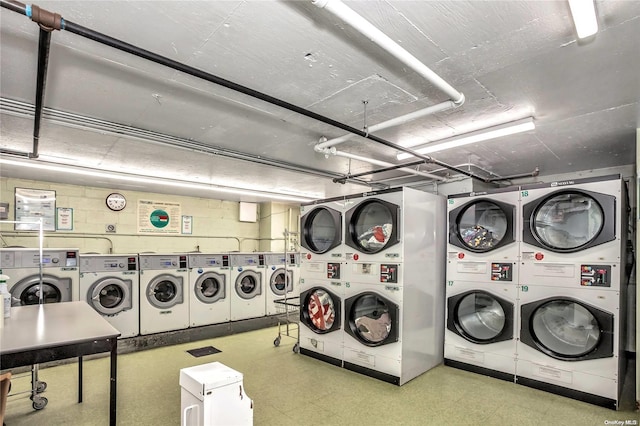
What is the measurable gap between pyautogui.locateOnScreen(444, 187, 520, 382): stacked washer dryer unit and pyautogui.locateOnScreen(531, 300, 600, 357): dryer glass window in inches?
11.2

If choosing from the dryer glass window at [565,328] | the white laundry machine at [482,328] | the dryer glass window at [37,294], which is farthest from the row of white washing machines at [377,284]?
the dryer glass window at [37,294]

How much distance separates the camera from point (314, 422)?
9.87 ft

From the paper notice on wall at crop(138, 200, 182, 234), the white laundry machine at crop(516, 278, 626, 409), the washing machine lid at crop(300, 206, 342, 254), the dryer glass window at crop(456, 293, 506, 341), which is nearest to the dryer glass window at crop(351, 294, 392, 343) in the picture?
the washing machine lid at crop(300, 206, 342, 254)

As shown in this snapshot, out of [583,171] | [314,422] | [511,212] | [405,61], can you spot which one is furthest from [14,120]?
[583,171]

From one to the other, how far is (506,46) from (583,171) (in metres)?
4.71

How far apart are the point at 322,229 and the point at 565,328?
312 cm

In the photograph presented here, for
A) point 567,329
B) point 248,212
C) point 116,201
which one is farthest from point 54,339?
point 248,212

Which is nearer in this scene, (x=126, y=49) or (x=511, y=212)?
(x=126, y=49)

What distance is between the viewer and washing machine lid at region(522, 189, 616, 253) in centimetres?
340

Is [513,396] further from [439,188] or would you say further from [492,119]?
[439,188]

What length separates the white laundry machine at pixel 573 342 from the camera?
3275mm

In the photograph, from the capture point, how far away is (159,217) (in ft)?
24.4

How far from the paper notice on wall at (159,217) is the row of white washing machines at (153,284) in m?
1.95

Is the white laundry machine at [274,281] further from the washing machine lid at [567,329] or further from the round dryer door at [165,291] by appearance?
the washing machine lid at [567,329]
